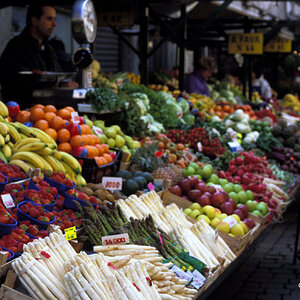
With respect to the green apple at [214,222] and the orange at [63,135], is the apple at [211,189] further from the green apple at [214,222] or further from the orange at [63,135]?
the orange at [63,135]

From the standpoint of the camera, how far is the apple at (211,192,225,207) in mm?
4928

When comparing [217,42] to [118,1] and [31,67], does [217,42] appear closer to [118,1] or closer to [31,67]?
[118,1]

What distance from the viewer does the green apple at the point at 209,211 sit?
4.68m

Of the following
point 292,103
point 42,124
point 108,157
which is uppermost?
point 42,124

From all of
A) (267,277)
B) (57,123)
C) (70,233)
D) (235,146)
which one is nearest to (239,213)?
(267,277)

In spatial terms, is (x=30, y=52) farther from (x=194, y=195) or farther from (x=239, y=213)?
(x=239, y=213)

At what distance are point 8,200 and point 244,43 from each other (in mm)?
9658

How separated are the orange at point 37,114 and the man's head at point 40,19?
1.89 meters

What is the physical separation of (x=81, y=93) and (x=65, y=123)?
0.95 metres

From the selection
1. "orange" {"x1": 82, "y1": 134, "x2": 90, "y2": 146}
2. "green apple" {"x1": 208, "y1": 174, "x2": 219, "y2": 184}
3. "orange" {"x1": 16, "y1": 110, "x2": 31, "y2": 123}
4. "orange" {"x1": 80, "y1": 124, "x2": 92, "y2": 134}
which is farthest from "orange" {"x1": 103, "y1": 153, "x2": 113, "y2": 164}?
"green apple" {"x1": 208, "y1": 174, "x2": 219, "y2": 184}

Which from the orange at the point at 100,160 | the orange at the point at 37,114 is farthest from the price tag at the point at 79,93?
the orange at the point at 100,160

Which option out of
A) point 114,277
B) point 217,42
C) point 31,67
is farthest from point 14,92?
point 217,42

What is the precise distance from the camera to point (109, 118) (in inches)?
241

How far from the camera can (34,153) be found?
164 inches
